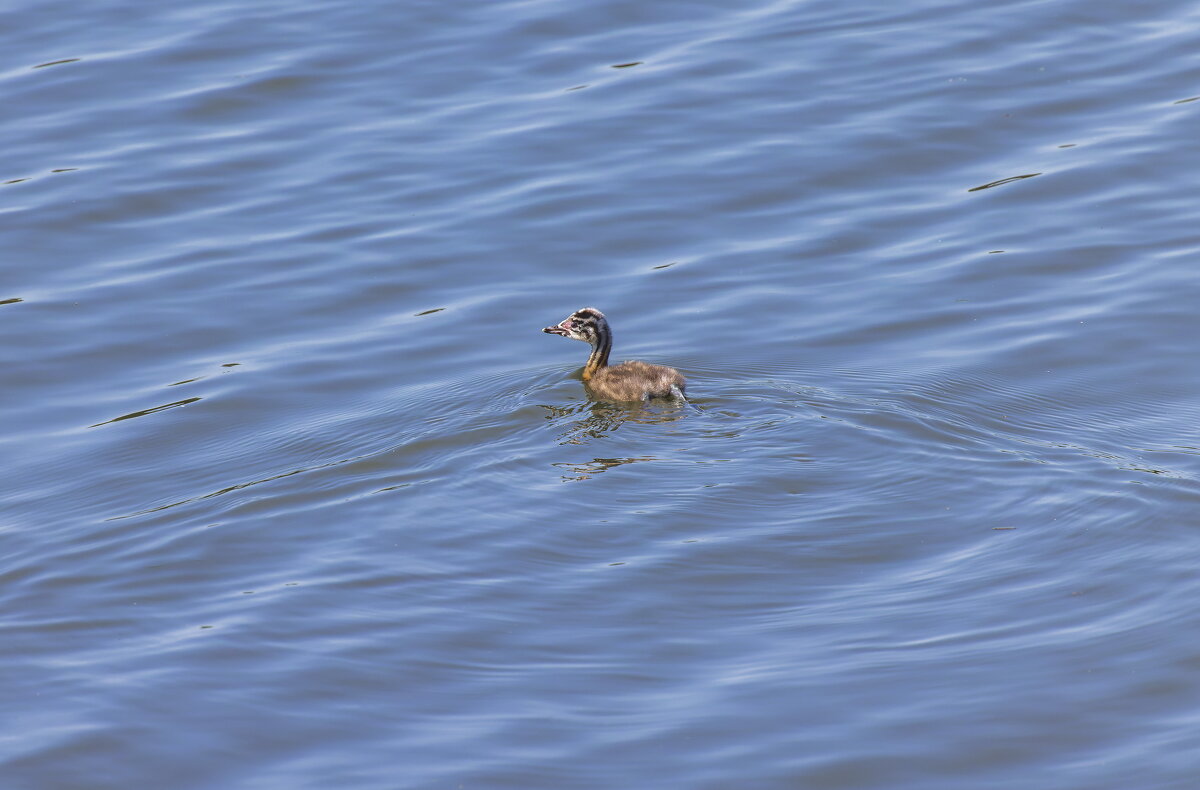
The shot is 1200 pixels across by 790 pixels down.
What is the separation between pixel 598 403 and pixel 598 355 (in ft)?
1.64

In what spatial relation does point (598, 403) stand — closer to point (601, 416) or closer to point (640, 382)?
point (601, 416)

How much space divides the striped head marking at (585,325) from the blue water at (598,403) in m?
0.28

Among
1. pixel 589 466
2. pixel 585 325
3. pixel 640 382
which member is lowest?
pixel 589 466

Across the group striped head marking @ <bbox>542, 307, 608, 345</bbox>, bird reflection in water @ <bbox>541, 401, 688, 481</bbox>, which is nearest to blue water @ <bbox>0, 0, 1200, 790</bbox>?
bird reflection in water @ <bbox>541, 401, 688, 481</bbox>

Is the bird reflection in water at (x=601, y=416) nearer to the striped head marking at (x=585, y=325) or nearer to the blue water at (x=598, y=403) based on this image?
the blue water at (x=598, y=403)

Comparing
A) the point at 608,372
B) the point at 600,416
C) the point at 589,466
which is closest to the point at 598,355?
the point at 608,372

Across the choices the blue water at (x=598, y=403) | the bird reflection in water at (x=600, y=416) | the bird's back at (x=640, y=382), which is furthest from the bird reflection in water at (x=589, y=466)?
the bird's back at (x=640, y=382)

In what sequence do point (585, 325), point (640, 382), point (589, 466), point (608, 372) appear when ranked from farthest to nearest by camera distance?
point (585, 325) → point (608, 372) → point (640, 382) → point (589, 466)

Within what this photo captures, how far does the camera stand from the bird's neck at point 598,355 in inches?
442

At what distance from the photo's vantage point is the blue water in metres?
6.85

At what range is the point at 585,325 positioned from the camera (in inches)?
442

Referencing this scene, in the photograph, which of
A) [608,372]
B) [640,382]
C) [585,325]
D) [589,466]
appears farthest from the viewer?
[585,325]

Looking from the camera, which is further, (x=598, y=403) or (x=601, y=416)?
(x=598, y=403)

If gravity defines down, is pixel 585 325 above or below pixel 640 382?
above
